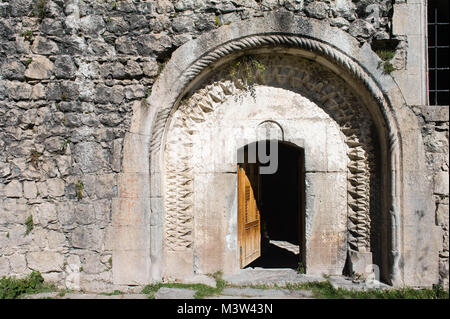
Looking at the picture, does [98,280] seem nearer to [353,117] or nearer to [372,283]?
[372,283]

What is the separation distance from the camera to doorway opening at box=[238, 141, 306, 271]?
15.6 ft

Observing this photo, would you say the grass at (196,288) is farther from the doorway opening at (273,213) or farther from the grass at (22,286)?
the grass at (22,286)

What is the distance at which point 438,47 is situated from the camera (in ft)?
15.1

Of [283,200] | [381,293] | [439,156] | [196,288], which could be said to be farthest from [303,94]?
[283,200]

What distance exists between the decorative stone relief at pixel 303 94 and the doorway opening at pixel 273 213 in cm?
67

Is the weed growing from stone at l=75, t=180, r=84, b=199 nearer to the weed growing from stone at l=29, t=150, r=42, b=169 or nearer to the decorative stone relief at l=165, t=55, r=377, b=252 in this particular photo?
the weed growing from stone at l=29, t=150, r=42, b=169

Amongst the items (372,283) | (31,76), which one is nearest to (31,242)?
(31,76)

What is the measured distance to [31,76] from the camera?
14.0 feet

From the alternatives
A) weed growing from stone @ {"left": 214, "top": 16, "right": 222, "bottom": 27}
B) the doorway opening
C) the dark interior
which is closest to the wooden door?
the doorway opening

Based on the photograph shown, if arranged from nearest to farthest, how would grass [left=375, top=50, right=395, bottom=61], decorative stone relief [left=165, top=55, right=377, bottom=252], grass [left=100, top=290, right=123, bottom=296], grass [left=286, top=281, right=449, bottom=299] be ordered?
grass [left=286, top=281, right=449, bottom=299] → grass [left=100, top=290, right=123, bottom=296] → grass [left=375, top=50, right=395, bottom=61] → decorative stone relief [left=165, top=55, right=377, bottom=252]

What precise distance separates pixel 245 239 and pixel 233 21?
9.31ft

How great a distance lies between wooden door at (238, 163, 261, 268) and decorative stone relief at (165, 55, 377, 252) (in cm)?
71

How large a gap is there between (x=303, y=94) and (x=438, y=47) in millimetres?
1878

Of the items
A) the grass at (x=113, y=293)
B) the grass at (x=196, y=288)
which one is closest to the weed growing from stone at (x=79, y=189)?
the grass at (x=113, y=293)
